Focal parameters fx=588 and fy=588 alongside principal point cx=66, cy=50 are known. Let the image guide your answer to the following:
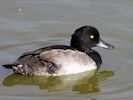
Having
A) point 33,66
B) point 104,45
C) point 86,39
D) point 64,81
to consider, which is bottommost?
point 64,81

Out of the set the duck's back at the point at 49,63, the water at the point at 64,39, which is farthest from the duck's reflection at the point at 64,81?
the duck's back at the point at 49,63

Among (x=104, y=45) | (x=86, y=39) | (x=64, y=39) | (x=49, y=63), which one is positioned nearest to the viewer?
(x=49, y=63)

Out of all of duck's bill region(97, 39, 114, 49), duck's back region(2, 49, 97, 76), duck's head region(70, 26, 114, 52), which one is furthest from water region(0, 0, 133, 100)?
duck's head region(70, 26, 114, 52)

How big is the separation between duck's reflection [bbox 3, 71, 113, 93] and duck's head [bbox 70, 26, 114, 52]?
54cm

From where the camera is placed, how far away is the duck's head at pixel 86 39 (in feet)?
32.9

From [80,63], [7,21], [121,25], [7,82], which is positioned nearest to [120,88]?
[80,63]

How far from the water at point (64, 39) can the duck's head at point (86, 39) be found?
0.35 meters

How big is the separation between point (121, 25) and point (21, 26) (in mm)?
1968

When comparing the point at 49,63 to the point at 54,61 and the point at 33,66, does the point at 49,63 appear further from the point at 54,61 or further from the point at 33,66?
the point at 33,66

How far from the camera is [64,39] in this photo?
1117 cm

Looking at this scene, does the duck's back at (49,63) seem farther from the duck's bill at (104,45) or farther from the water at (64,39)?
the duck's bill at (104,45)

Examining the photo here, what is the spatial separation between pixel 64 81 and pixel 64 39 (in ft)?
5.37

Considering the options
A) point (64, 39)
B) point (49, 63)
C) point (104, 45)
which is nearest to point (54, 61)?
point (49, 63)

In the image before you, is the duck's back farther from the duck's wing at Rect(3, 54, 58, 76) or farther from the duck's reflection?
the duck's reflection
